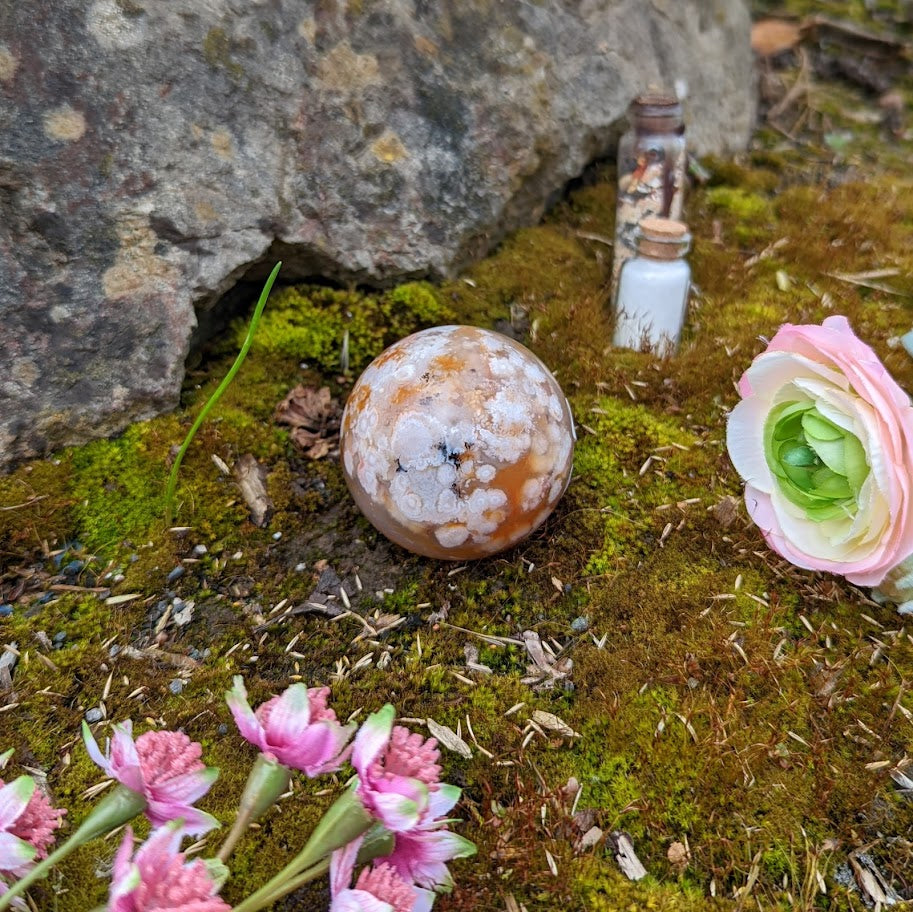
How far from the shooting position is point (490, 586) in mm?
2525

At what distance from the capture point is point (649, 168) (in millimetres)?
3371

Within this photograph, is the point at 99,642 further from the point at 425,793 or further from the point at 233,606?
the point at 425,793

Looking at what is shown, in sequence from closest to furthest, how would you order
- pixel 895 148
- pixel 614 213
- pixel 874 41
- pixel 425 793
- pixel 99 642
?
pixel 425 793, pixel 99 642, pixel 614 213, pixel 895 148, pixel 874 41

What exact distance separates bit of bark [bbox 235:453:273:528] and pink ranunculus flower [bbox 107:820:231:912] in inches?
57.3

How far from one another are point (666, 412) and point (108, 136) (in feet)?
7.60

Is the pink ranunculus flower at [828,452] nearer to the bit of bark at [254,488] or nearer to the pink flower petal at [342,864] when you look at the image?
the pink flower petal at [342,864]

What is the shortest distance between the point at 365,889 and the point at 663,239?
2.58 metres

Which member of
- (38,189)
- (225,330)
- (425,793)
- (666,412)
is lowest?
(666,412)

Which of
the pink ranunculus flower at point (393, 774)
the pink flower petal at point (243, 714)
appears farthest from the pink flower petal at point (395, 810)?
the pink flower petal at point (243, 714)

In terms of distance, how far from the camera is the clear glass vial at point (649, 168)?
3299mm

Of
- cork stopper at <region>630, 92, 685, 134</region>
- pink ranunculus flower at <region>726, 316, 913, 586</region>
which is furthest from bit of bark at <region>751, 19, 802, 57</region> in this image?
pink ranunculus flower at <region>726, 316, 913, 586</region>

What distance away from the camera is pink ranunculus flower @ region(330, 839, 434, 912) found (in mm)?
1330

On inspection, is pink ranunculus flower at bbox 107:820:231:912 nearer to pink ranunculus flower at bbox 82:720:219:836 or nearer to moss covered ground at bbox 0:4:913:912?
pink ranunculus flower at bbox 82:720:219:836

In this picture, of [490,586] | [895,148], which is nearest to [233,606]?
[490,586]
